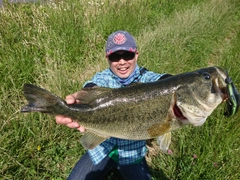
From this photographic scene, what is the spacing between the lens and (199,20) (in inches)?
298

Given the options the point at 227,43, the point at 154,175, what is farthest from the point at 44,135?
→ the point at 227,43

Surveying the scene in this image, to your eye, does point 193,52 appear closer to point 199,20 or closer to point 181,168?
point 199,20

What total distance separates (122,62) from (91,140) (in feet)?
3.02

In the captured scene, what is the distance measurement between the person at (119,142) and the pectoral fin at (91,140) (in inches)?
19.9

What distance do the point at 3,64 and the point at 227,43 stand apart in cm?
681

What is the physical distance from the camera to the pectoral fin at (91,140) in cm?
230

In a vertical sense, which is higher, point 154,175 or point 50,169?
point 50,169

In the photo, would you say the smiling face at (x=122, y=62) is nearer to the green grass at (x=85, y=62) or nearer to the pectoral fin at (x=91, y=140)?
the pectoral fin at (x=91, y=140)

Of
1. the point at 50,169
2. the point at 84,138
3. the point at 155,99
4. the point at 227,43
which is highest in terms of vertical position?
the point at 227,43

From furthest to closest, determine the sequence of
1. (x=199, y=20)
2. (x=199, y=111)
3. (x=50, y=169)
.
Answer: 1. (x=199, y=20)
2. (x=50, y=169)
3. (x=199, y=111)

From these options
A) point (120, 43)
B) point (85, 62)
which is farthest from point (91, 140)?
point (85, 62)

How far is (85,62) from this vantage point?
529cm

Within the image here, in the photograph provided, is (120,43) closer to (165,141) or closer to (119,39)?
(119,39)

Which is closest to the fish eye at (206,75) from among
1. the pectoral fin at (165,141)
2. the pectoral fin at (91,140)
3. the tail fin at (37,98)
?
the pectoral fin at (165,141)
